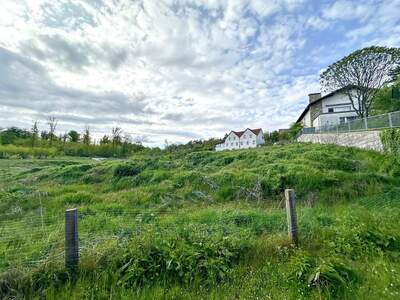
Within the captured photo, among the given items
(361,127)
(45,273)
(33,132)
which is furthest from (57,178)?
(33,132)

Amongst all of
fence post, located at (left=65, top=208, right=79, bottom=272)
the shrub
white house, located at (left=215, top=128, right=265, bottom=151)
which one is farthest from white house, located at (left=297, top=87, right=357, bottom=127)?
fence post, located at (left=65, top=208, right=79, bottom=272)

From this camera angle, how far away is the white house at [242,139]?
69.9 m

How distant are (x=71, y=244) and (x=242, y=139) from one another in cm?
7260

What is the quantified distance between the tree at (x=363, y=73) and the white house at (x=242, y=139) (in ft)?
143

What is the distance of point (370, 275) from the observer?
2.66 metres

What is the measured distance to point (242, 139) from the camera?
73.1 meters

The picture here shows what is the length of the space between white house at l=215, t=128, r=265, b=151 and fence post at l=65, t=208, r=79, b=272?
66.3 m

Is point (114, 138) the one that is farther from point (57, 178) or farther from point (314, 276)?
point (314, 276)

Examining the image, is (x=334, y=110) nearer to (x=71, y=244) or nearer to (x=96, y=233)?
(x=96, y=233)

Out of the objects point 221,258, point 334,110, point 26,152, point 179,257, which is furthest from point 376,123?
point 26,152

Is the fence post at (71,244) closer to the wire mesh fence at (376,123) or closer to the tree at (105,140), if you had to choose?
the wire mesh fence at (376,123)

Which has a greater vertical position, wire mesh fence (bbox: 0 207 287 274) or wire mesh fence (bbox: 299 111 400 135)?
wire mesh fence (bbox: 299 111 400 135)

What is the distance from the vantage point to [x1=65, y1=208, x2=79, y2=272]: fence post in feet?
9.08

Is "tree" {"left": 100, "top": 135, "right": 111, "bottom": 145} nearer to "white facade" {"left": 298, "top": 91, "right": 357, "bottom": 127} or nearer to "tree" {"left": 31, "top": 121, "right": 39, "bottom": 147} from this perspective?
"tree" {"left": 31, "top": 121, "right": 39, "bottom": 147}
